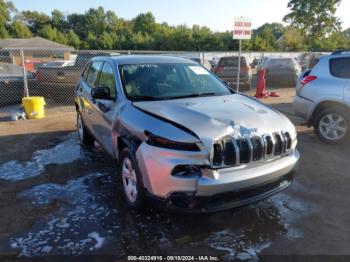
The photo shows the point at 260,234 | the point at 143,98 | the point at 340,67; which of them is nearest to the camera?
the point at 260,234

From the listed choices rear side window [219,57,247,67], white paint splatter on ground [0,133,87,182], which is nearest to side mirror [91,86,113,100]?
white paint splatter on ground [0,133,87,182]

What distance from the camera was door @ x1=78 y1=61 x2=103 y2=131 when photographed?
558 cm

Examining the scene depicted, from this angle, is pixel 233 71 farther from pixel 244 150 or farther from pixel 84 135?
pixel 244 150

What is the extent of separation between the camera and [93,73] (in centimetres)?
584

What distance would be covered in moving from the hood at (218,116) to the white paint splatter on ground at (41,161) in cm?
242

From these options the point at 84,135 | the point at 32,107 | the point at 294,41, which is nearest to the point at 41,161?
the point at 84,135

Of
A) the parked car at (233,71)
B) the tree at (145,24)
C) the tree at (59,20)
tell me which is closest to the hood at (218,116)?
the parked car at (233,71)

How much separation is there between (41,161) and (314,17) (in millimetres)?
53736

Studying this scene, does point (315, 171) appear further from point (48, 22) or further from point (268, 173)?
point (48, 22)

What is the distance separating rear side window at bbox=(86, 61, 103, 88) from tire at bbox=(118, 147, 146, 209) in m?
2.05

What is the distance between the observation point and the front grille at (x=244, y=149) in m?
3.23

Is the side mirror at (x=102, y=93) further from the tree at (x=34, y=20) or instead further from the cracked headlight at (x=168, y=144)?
the tree at (x=34, y=20)

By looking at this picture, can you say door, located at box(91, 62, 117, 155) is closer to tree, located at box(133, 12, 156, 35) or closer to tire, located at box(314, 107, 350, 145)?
tire, located at box(314, 107, 350, 145)

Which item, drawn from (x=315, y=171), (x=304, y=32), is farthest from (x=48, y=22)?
(x=315, y=171)
